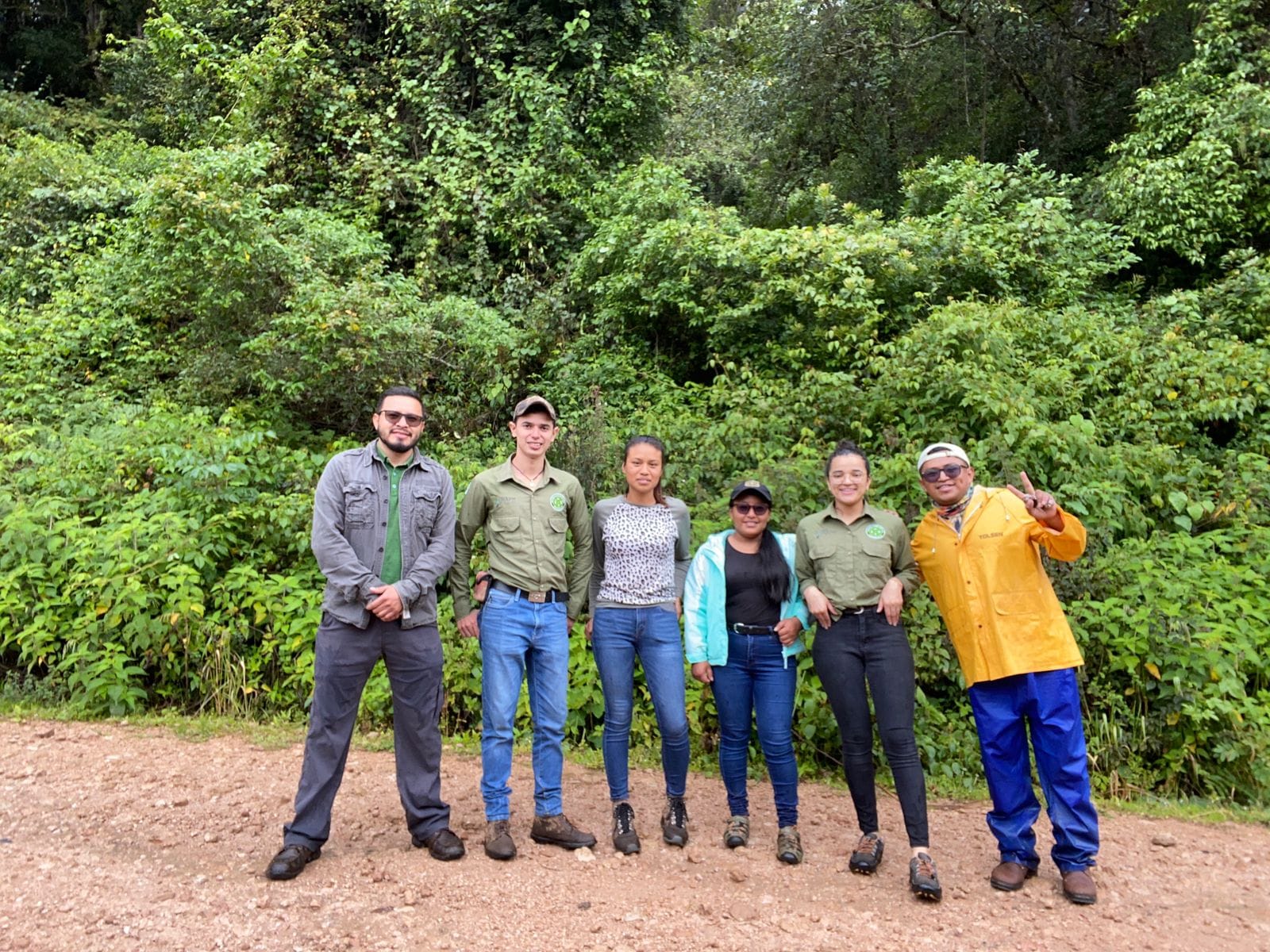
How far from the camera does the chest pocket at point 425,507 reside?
152 inches

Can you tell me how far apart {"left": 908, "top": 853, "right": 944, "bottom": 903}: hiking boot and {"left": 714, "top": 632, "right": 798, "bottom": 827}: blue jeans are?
56cm

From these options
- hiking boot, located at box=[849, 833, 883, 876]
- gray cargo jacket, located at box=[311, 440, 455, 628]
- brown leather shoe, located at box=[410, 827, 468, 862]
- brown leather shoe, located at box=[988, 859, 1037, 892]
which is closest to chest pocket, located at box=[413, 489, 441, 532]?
gray cargo jacket, located at box=[311, 440, 455, 628]

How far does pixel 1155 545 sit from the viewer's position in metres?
6.03

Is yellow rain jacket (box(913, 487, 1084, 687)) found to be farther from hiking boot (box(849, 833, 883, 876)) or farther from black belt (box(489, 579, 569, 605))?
black belt (box(489, 579, 569, 605))

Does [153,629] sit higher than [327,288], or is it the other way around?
[327,288]

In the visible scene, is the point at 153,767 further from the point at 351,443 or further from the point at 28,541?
the point at 351,443

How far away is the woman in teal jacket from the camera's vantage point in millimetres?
3879

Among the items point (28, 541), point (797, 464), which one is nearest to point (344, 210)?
point (28, 541)

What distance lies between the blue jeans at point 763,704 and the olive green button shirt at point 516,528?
2.67 feet

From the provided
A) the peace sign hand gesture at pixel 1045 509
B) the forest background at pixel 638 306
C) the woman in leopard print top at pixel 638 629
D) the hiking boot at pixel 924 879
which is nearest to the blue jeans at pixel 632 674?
the woman in leopard print top at pixel 638 629

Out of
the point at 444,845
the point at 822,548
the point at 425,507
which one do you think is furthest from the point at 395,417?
the point at 822,548

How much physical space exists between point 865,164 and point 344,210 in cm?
959

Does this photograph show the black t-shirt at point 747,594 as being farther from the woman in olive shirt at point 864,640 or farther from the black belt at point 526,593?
the black belt at point 526,593

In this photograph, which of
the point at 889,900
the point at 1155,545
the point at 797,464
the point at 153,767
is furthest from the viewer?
the point at 797,464
